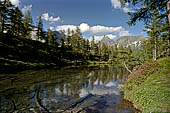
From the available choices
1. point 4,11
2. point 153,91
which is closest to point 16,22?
point 4,11

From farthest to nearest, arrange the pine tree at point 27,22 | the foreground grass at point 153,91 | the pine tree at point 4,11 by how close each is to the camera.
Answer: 1. the pine tree at point 27,22
2. the pine tree at point 4,11
3. the foreground grass at point 153,91

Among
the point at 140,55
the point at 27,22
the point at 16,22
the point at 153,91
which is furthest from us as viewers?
the point at 27,22

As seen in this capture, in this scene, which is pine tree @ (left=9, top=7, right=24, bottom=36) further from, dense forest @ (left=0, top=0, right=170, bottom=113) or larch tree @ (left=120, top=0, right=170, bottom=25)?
larch tree @ (left=120, top=0, right=170, bottom=25)

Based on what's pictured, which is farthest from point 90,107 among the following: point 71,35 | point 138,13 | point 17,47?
point 71,35

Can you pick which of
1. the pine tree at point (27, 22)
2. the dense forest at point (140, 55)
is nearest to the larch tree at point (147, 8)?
the dense forest at point (140, 55)

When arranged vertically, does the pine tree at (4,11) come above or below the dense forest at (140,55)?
above

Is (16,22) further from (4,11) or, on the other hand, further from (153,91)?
(153,91)

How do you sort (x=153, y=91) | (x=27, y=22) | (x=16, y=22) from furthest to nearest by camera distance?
(x=27, y=22)
(x=16, y=22)
(x=153, y=91)

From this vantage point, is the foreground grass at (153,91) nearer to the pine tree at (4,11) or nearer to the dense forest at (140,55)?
the dense forest at (140,55)

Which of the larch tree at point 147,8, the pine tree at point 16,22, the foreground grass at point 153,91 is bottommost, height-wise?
the foreground grass at point 153,91

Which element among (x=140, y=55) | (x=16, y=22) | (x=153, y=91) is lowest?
(x=153, y=91)

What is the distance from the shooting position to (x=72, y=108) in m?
10.2

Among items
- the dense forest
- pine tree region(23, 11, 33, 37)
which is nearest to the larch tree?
the dense forest

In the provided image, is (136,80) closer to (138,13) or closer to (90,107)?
(90,107)
